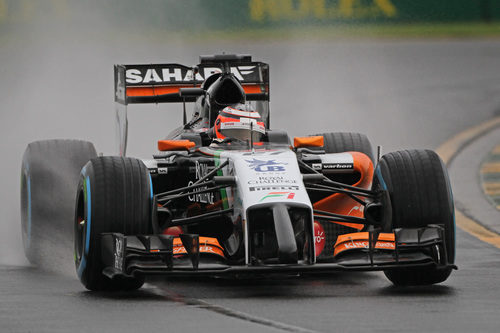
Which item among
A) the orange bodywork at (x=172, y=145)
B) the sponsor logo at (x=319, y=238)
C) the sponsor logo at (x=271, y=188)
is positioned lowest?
the sponsor logo at (x=319, y=238)

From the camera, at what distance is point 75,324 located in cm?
813

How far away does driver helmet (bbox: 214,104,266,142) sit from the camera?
12352 millimetres

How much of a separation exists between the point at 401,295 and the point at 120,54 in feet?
58.4

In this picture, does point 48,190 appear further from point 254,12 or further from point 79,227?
point 254,12

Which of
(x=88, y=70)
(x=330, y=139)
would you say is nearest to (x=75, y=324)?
(x=330, y=139)

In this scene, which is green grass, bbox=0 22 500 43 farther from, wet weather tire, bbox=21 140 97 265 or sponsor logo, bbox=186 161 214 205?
sponsor logo, bbox=186 161 214 205

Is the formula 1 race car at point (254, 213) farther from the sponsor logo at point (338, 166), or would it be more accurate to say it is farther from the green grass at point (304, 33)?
the green grass at point (304, 33)

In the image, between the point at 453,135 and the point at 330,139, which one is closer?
the point at 330,139

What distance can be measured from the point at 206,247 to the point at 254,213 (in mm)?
528

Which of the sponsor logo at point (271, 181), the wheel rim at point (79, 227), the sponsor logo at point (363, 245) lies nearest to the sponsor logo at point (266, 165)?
the sponsor logo at point (271, 181)

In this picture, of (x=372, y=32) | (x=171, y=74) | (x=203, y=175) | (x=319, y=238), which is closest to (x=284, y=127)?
(x=372, y=32)

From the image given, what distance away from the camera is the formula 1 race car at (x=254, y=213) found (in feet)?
31.5

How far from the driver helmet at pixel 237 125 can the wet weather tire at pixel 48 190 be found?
1751mm

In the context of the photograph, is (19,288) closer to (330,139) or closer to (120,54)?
(330,139)
